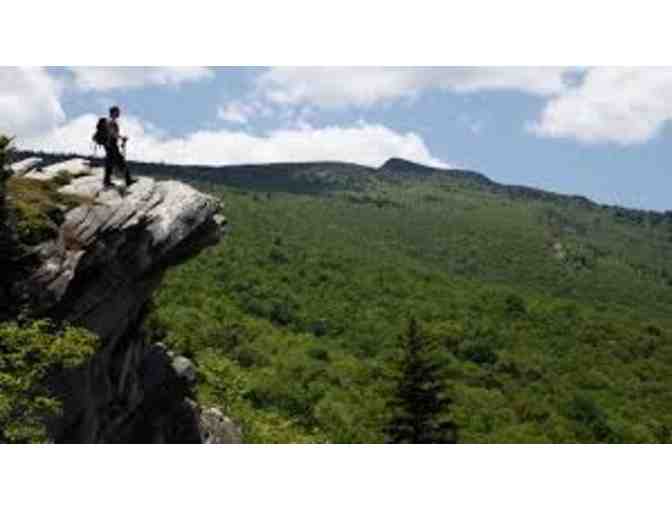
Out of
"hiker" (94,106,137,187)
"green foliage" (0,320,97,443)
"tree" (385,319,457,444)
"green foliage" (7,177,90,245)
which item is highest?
"hiker" (94,106,137,187)

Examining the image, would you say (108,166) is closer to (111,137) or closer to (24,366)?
(111,137)

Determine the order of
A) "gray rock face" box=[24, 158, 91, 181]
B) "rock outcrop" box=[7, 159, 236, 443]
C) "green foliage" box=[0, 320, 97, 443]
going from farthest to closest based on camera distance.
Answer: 1. "gray rock face" box=[24, 158, 91, 181]
2. "rock outcrop" box=[7, 159, 236, 443]
3. "green foliage" box=[0, 320, 97, 443]

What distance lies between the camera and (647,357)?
196 m

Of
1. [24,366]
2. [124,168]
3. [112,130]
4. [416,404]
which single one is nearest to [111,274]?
[124,168]

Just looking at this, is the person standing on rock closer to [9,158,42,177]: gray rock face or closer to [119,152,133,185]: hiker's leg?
[119,152,133,185]: hiker's leg

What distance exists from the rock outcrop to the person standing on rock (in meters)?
0.55

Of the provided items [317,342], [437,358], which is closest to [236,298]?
[317,342]

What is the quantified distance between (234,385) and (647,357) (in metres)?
112

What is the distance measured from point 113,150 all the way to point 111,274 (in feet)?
18.0

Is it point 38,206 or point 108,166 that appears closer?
point 38,206

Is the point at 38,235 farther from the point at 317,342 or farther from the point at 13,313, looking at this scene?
the point at 317,342

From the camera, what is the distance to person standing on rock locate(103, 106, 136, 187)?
39.6 metres

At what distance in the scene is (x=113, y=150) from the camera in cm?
4150

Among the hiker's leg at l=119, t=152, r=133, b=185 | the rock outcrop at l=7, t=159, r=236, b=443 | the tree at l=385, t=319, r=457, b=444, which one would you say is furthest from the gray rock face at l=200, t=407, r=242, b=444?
the hiker's leg at l=119, t=152, r=133, b=185
